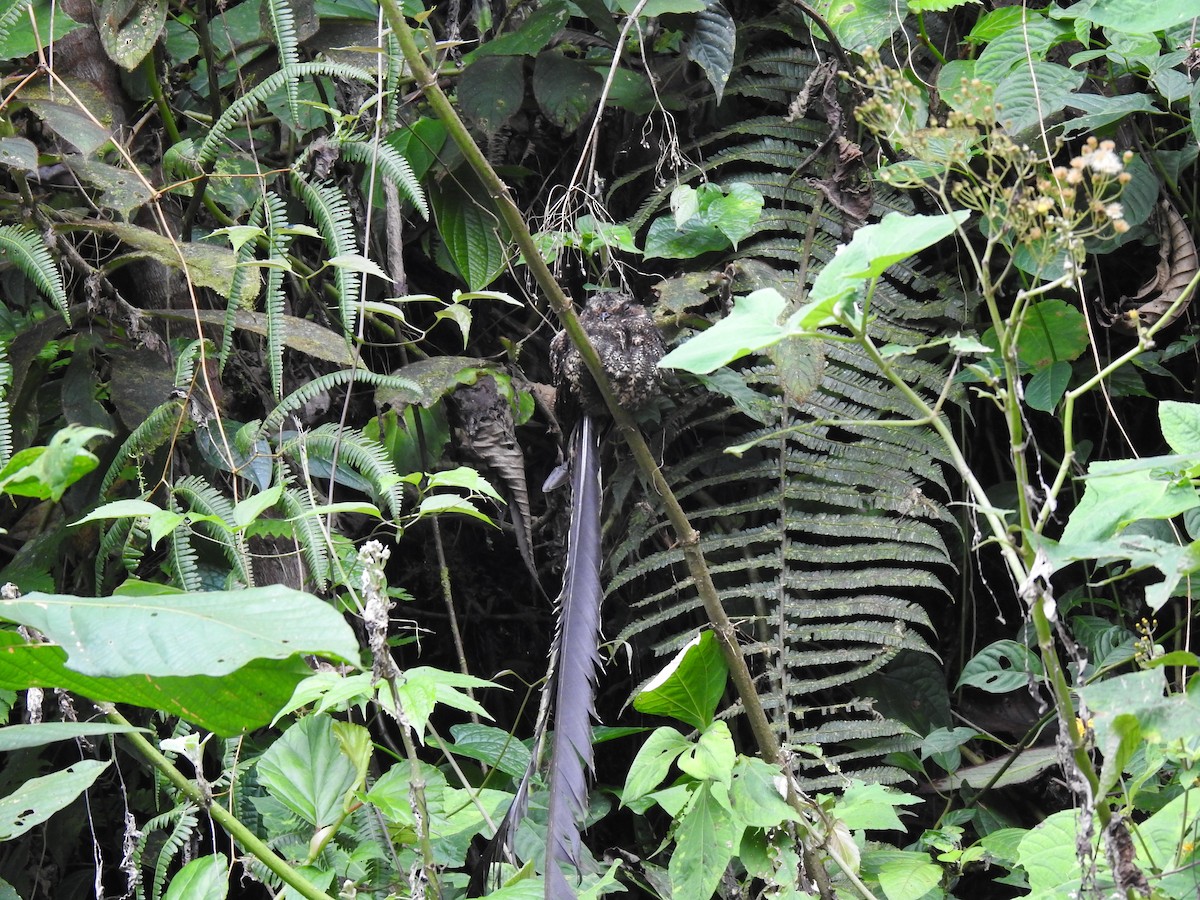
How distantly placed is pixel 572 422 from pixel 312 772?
682mm

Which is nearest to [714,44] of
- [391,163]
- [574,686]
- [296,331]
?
[391,163]

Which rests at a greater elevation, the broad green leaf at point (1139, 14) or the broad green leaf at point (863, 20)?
the broad green leaf at point (863, 20)

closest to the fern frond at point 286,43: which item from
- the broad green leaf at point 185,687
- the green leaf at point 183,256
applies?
the green leaf at point 183,256

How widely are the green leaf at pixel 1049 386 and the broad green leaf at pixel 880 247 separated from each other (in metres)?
0.99

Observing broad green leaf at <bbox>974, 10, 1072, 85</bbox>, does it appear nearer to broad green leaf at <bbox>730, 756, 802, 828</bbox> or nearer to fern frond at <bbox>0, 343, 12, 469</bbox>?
broad green leaf at <bbox>730, 756, 802, 828</bbox>

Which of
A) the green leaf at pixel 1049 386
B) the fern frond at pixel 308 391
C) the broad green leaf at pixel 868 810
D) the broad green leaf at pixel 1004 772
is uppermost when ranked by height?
the fern frond at pixel 308 391

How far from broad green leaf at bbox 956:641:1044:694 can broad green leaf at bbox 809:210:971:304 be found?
932mm

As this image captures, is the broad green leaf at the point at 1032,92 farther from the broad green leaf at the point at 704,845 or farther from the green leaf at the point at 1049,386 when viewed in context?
the broad green leaf at the point at 704,845

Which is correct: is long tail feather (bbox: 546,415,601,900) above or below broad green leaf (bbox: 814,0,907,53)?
below

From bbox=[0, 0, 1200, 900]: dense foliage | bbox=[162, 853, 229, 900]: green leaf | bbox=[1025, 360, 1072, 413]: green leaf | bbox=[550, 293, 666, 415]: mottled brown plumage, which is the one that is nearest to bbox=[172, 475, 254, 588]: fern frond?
bbox=[0, 0, 1200, 900]: dense foliage

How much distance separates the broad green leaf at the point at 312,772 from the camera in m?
0.92

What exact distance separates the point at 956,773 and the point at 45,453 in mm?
1399

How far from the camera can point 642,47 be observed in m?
1.73

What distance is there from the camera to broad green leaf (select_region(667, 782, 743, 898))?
898 millimetres
